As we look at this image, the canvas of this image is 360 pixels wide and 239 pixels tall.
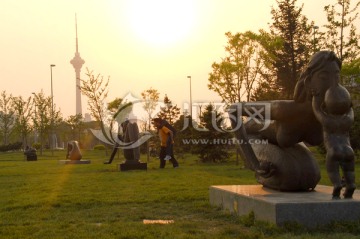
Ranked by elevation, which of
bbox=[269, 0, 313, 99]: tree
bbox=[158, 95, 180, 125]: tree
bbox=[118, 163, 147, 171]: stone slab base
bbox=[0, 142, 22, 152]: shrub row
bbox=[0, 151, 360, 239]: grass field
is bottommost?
bbox=[0, 151, 360, 239]: grass field

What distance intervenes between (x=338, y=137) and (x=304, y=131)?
0.90 m

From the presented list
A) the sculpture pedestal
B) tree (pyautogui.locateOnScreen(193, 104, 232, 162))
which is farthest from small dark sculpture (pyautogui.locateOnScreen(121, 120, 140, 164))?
tree (pyautogui.locateOnScreen(193, 104, 232, 162))

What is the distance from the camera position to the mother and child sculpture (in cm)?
573

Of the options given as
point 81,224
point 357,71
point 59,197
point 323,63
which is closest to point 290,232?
point 323,63

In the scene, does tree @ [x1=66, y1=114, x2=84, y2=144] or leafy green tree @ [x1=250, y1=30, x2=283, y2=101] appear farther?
tree @ [x1=66, y1=114, x2=84, y2=144]

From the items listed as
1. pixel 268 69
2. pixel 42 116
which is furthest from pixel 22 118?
pixel 268 69

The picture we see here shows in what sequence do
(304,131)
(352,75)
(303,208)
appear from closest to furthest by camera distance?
(303,208), (304,131), (352,75)

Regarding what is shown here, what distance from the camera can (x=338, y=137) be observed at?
18.9ft

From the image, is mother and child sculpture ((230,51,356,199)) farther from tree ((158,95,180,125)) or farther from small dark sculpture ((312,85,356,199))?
tree ((158,95,180,125))


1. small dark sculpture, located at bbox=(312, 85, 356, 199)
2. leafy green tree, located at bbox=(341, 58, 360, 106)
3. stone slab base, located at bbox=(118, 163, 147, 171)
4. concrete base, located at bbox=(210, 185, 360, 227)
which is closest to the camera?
concrete base, located at bbox=(210, 185, 360, 227)

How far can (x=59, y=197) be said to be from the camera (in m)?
9.50

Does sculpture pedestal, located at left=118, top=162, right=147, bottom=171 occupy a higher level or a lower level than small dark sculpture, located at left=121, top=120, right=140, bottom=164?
lower

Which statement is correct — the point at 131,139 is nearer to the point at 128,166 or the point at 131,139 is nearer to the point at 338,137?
the point at 128,166

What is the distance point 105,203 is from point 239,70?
2033cm
